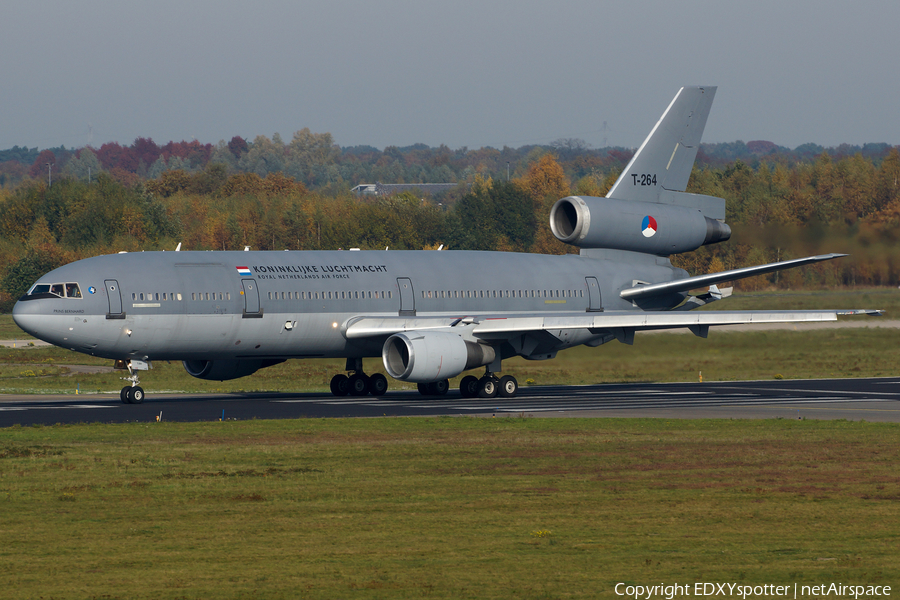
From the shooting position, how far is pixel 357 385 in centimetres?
4256

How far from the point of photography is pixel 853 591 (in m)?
12.1

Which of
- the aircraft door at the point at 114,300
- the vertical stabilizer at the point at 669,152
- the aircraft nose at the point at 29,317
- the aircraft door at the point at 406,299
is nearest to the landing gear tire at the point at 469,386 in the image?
the aircraft door at the point at 406,299

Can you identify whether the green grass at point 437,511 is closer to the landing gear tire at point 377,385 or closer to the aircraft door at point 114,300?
the aircraft door at point 114,300

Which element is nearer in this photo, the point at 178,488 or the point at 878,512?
the point at 878,512

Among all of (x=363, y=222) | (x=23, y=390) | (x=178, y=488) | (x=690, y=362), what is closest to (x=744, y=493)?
(x=178, y=488)

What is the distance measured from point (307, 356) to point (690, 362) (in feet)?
43.6

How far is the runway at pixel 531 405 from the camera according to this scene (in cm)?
3256

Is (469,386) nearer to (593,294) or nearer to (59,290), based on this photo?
(593,294)

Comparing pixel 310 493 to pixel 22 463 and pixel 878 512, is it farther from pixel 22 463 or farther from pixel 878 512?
pixel 878 512

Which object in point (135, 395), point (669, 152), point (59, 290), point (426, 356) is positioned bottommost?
point (135, 395)

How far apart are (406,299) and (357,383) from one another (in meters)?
3.62

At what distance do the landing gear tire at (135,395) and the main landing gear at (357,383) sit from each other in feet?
25.0

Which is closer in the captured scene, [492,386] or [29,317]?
[29,317]

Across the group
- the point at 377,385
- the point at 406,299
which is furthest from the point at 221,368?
the point at 406,299
